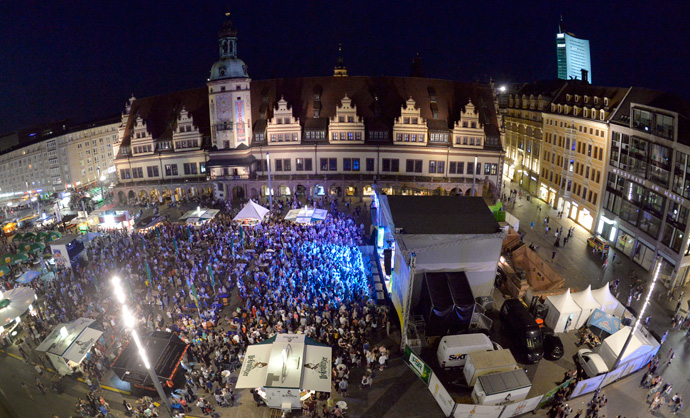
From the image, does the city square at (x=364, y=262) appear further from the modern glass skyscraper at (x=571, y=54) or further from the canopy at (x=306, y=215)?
the modern glass skyscraper at (x=571, y=54)

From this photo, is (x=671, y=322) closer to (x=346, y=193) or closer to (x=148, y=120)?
(x=346, y=193)

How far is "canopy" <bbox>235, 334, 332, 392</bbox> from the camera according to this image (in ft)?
59.2

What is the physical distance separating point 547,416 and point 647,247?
2121cm

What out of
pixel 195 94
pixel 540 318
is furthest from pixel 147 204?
pixel 540 318

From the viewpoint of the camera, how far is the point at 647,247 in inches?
1271

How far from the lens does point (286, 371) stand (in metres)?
18.3

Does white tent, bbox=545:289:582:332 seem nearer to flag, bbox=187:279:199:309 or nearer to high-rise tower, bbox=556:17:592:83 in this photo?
flag, bbox=187:279:199:309

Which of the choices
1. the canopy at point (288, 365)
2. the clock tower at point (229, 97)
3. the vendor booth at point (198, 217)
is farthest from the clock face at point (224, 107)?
the canopy at point (288, 365)

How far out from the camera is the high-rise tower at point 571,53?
8488 centimetres

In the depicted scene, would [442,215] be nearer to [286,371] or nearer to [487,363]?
[487,363]

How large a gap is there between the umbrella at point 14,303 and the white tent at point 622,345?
3429 cm

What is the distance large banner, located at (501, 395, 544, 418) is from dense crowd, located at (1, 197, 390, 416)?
244 inches

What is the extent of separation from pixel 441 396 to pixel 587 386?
7457mm

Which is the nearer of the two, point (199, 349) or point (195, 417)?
point (195, 417)
